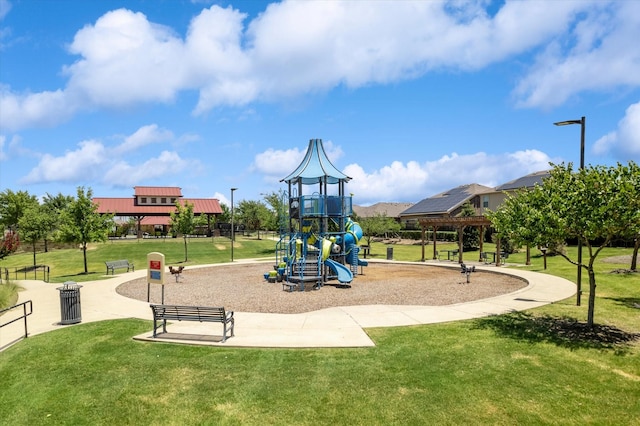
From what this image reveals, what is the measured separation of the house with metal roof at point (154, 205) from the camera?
60.4m

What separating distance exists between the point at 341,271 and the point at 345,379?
42.1 feet

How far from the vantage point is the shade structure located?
76.9ft

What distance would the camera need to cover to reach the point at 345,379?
815 cm

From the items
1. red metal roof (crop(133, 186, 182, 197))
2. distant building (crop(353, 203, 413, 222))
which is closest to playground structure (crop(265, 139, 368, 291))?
red metal roof (crop(133, 186, 182, 197))

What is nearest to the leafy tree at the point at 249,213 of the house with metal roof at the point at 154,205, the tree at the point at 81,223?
the house with metal roof at the point at 154,205

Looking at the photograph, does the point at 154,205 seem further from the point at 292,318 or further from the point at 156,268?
the point at 292,318

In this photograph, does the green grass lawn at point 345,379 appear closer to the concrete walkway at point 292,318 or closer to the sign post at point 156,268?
the concrete walkway at point 292,318

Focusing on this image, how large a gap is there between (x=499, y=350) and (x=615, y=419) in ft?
10.2

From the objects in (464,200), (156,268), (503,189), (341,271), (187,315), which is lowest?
(341,271)

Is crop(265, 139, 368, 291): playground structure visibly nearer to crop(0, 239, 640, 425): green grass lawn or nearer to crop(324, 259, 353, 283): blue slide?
crop(324, 259, 353, 283): blue slide

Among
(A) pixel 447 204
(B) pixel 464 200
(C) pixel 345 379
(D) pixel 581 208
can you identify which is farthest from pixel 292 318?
(A) pixel 447 204

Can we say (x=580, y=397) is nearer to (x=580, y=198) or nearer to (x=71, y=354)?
(x=580, y=198)

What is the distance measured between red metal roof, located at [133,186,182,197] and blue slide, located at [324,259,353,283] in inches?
2021

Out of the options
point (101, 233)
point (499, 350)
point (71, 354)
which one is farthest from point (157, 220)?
point (499, 350)
